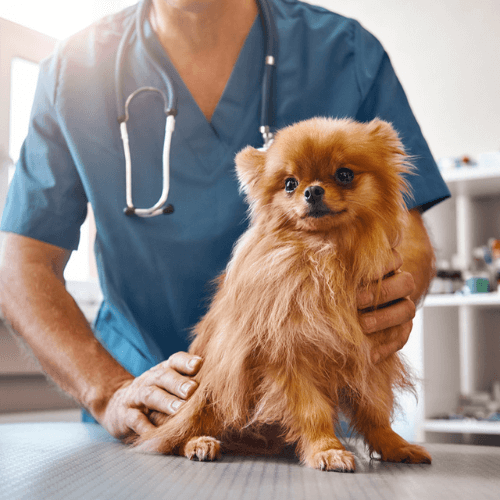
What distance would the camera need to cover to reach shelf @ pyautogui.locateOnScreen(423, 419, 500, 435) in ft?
7.97

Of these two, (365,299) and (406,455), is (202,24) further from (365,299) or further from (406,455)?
(406,455)

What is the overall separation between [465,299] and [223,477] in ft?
7.06

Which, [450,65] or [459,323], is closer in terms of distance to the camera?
[459,323]

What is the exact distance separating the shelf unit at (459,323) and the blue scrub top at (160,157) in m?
1.50

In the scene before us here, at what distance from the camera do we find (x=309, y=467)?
0.82 meters

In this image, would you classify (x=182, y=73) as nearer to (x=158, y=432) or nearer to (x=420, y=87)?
(x=158, y=432)

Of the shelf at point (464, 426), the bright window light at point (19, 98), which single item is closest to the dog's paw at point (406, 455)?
the shelf at point (464, 426)

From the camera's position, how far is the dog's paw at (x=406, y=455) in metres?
0.89

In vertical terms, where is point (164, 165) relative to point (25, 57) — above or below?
below

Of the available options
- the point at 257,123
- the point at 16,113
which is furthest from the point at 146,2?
the point at 16,113

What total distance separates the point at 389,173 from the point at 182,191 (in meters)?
0.53

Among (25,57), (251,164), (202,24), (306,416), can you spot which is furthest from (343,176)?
(25,57)

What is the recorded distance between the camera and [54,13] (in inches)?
150

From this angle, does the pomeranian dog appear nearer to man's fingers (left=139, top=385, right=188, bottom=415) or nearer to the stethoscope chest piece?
man's fingers (left=139, top=385, right=188, bottom=415)
